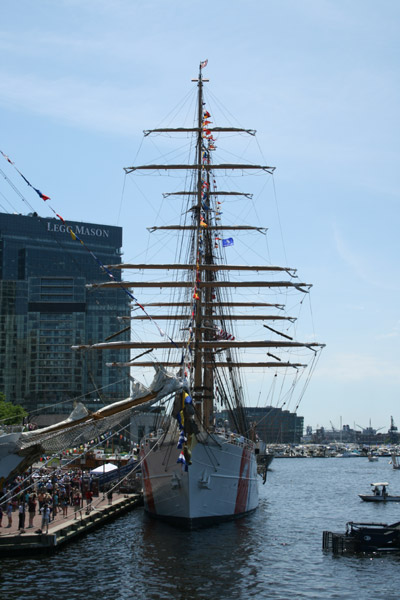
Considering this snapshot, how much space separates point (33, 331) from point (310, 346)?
120 meters

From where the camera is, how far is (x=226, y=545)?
37.1 m

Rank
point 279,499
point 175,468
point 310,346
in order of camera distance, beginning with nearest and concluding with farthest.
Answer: point 175,468, point 310,346, point 279,499

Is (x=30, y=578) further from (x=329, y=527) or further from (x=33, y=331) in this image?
(x=33, y=331)

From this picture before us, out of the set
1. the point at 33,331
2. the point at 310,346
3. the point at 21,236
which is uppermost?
the point at 21,236

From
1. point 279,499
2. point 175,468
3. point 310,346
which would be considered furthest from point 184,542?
point 279,499

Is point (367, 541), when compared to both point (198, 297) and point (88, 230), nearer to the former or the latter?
point (198, 297)

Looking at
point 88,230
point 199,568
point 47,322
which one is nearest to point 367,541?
point 199,568

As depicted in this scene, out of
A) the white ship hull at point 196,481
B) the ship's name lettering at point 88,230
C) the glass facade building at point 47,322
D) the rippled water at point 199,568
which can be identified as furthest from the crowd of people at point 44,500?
the ship's name lettering at point 88,230

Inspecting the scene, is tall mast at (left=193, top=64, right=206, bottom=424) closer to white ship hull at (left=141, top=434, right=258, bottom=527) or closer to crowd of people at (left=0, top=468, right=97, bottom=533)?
white ship hull at (left=141, top=434, right=258, bottom=527)

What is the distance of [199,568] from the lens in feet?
103

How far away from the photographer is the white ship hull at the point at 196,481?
40.8 meters

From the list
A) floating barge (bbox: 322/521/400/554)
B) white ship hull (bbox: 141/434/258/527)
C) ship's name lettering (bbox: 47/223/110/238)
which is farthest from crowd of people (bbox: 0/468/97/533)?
ship's name lettering (bbox: 47/223/110/238)

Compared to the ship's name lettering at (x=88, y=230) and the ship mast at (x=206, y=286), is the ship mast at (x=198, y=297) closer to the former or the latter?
the ship mast at (x=206, y=286)

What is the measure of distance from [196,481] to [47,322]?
131 m
